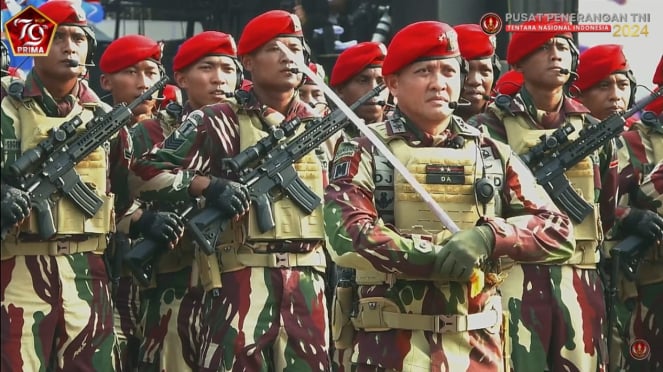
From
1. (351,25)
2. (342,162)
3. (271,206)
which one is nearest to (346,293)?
(342,162)

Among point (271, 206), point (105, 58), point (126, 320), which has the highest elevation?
point (105, 58)

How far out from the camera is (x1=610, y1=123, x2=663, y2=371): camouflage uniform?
370 inches

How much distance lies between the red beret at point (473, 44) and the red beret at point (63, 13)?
2.41 meters

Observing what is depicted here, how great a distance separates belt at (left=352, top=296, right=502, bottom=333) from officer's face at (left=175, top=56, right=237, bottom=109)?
363 centimetres

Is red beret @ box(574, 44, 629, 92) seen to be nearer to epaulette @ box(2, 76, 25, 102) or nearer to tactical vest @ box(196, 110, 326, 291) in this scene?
tactical vest @ box(196, 110, 326, 291)

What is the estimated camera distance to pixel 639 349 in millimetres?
9531

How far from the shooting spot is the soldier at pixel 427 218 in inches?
239

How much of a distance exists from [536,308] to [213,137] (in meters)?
1.84

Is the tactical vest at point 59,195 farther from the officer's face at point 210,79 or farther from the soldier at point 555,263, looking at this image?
the soldier at point 555,263

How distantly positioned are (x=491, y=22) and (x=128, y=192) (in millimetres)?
4332

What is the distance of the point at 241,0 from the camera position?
48.4 feet

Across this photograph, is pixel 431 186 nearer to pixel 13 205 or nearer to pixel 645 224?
pixel 13 205

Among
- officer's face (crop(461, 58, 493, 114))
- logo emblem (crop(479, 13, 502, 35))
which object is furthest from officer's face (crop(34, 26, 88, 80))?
logo emblem (crop(479, 13, 502, 35))

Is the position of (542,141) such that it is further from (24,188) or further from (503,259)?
(24,188)
